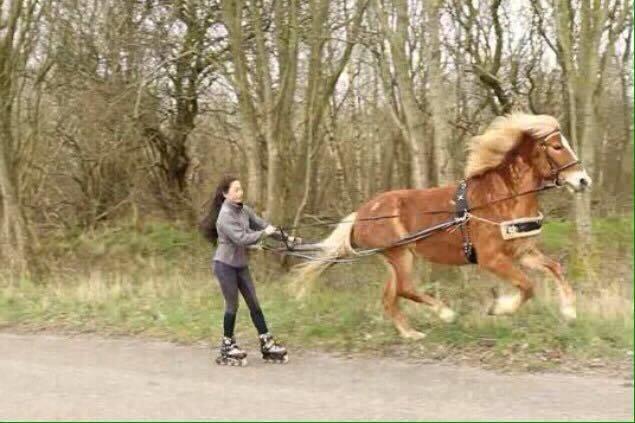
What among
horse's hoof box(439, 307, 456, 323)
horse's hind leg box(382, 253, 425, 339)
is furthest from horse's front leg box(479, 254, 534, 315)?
horse's hind leg box(382, 253, 425, 339)

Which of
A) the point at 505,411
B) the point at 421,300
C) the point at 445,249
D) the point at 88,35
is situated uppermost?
the point at 88,35

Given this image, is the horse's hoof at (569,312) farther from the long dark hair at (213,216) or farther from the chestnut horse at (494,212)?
the long dark hair at (213,216)

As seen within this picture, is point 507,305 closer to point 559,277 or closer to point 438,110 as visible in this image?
point 559,277

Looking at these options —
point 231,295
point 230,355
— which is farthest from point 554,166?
point 230,355

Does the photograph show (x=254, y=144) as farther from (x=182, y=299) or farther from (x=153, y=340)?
(x=153, y=340)

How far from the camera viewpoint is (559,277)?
649 cm

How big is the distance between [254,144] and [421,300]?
493 cm

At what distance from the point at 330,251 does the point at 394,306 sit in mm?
957

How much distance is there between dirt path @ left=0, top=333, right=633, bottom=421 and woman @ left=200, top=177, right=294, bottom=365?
198 millimetres

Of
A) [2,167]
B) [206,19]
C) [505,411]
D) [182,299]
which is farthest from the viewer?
[206,19]

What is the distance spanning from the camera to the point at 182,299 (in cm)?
945

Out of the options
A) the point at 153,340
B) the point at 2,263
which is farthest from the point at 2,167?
the point at 153,340

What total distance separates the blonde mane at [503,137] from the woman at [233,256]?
2166 millimetres

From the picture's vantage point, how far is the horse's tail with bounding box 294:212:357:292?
7.57 metres
